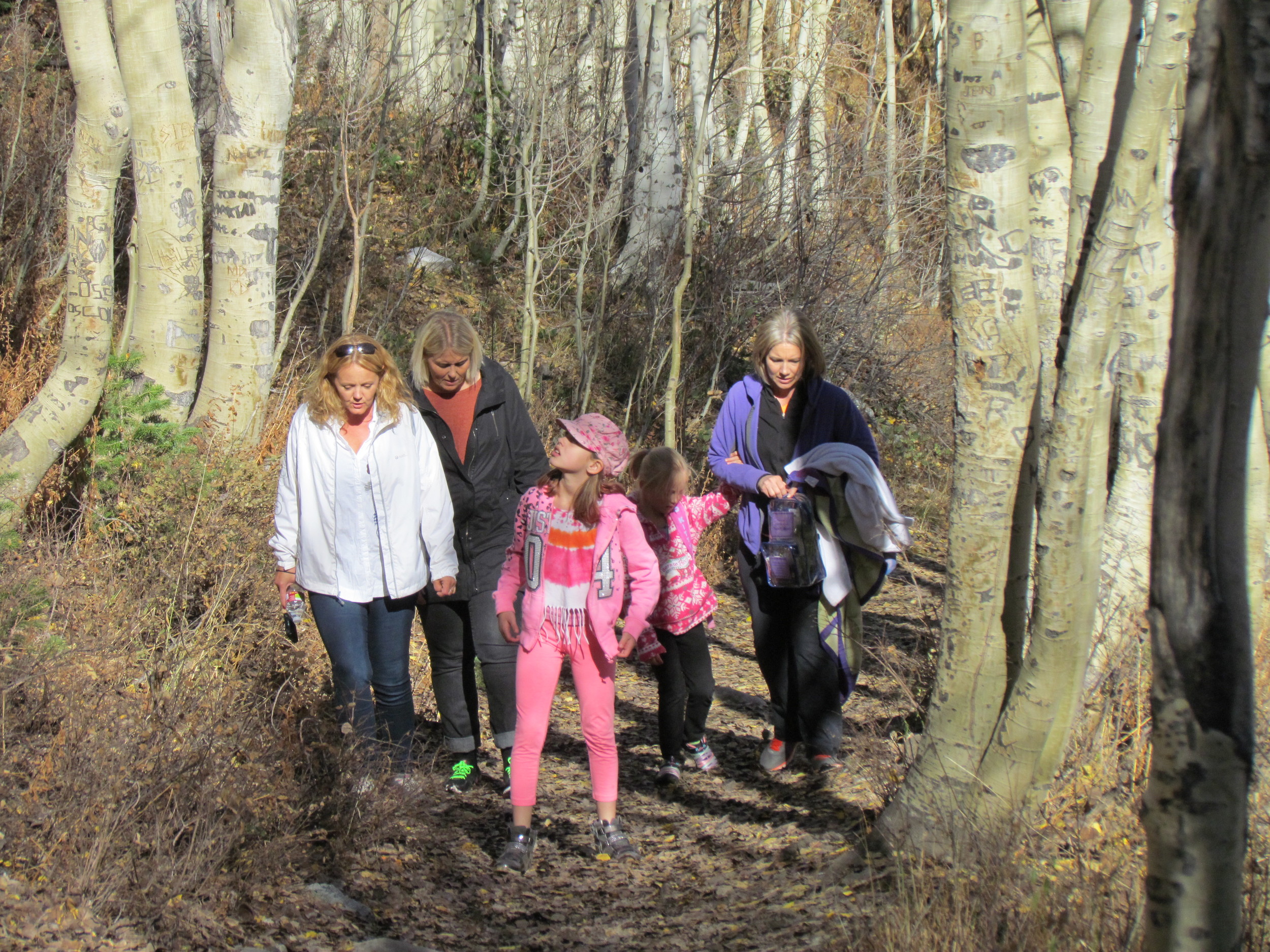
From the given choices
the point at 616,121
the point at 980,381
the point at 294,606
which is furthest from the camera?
the point at 616,121

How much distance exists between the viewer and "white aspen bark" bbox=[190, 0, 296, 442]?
263 inches

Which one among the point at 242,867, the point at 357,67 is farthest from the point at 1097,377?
the point at 357,67

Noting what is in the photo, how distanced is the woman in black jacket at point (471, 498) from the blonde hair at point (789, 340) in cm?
108

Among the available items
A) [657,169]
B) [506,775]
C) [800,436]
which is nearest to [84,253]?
[506,775]

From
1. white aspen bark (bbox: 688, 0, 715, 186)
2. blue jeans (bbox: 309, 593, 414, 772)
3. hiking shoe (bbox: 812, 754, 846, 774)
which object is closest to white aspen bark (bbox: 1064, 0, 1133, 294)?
hiking shoe (bbox: 812, 754, 846, 774)

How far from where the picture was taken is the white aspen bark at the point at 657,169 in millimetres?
10977

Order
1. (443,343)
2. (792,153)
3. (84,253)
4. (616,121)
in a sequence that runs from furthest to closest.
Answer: (792,153)
(616,121)
(84,253)
(443,343)

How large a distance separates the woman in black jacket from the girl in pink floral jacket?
523mm

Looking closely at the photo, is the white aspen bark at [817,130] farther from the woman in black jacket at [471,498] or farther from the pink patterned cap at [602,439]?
the pink patterned cap at [602,439]

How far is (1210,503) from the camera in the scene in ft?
6.83

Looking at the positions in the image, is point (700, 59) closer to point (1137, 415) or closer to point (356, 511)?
point (1137, 415)

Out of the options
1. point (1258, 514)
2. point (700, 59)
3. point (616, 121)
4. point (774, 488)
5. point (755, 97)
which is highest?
point (755, 97)

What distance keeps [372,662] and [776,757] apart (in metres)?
1.94

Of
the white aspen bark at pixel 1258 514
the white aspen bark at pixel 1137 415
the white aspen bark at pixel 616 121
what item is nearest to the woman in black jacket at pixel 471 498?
the white aspen bark at pixel 1137 415
